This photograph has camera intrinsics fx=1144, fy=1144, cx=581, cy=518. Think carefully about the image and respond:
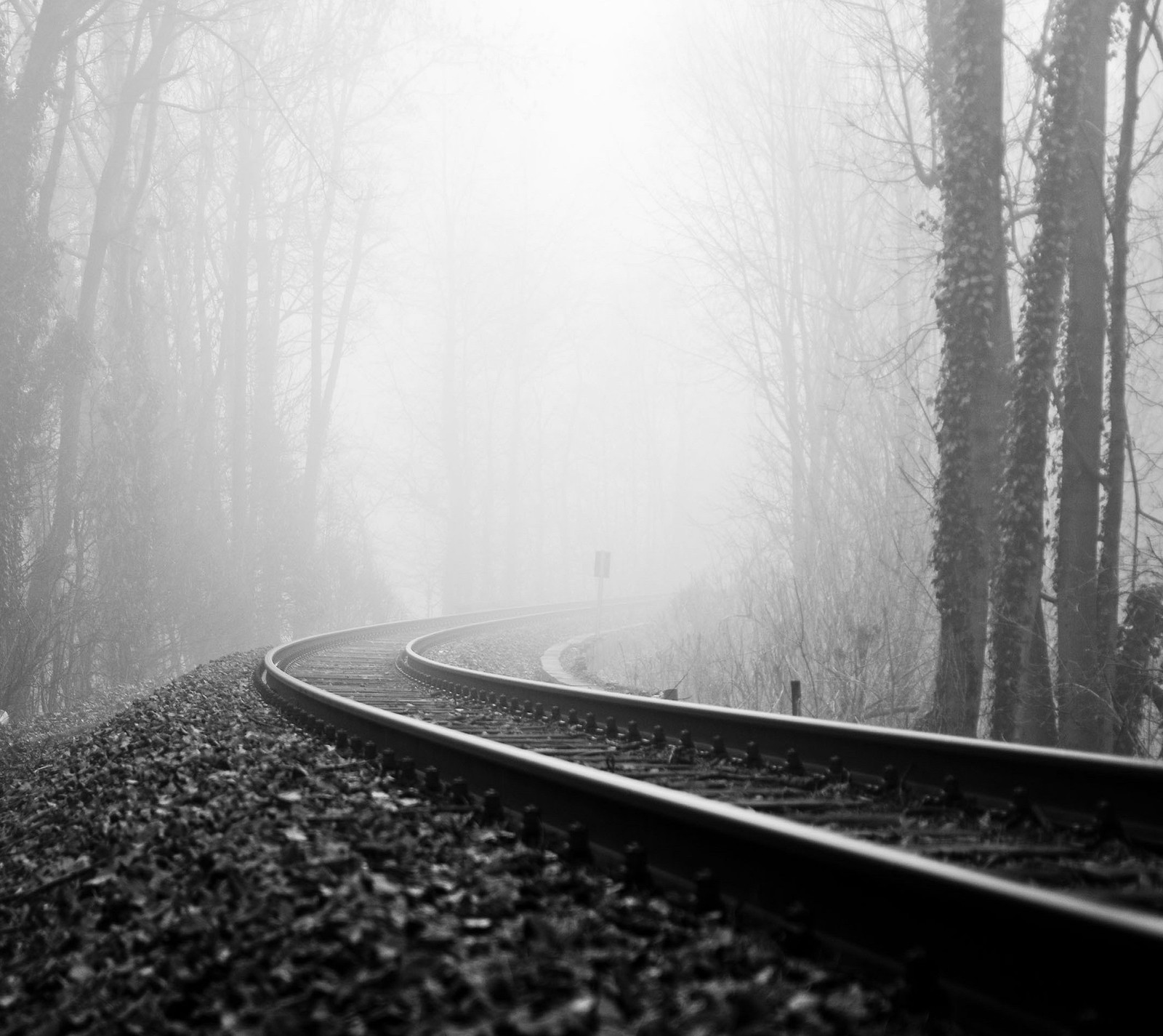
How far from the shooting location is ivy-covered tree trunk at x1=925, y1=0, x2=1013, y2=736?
352 inches

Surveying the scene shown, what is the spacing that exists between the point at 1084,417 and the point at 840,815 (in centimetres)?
575

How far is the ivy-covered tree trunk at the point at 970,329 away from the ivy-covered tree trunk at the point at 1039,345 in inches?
7.3

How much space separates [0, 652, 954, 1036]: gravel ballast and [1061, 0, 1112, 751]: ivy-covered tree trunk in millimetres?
5448

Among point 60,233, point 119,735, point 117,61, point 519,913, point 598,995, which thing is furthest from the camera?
point 60,233

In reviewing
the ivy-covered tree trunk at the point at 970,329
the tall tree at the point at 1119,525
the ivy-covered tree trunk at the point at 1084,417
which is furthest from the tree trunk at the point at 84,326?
the tall tree at the point at 1119,525

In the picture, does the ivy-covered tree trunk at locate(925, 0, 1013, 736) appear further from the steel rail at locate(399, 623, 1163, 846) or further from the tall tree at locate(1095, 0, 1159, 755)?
the steel rail at locate(399, 623, 1163, 846)

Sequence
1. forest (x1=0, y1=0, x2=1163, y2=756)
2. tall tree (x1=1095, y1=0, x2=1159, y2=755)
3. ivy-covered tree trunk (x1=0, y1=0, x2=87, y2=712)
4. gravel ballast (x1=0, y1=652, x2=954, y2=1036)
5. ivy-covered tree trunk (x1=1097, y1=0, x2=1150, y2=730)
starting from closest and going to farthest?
1. gravel ballast (x1=0, y1=652, x2=954, y2=1036)
2. tall tree (x1=1095, y1=0, x2=1159, y2=755)
3. ivy-covered tree trunk (x1=1097, y1=0, x2=1150, y2=730)
4. forest (x1=0, y1=0, x2=1163, y2=756)
5. ivy-covered tree trunk (x1=0, y1=0, x2=87, y2=712)

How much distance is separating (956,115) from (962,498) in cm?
318

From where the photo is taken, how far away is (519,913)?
9.56 ft

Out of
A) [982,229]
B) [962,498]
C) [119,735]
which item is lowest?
[119,735]

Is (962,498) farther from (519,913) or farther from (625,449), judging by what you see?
(625,449)

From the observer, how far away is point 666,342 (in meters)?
28.0

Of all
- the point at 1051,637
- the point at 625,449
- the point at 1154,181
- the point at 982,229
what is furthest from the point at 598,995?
the point at 625,449

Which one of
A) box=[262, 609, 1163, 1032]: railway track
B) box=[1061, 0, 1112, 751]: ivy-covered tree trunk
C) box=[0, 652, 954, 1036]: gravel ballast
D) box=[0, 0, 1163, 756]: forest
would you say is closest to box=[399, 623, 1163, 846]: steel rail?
box=[262, 609, 1163, 1032]: railway track
